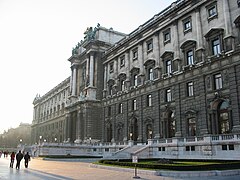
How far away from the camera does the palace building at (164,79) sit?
37125mm

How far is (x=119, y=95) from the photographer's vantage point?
5978cm

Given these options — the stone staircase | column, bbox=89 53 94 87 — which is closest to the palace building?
column, bbox=89 53 94 87

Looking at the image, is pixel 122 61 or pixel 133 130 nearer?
pixel 133 130

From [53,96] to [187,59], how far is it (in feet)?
255

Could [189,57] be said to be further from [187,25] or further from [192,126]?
[192,126]

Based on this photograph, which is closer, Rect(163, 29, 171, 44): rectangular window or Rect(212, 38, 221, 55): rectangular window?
Rect(212, 38, 221, 55): rectangular window

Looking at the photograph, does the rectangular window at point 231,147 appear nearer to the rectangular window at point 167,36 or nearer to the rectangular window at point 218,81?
the rectangular window at point 218,81

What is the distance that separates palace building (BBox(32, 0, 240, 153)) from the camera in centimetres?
3712

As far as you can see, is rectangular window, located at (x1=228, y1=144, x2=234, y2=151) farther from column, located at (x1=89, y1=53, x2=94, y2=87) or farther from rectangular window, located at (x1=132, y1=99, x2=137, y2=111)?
column, located at (x1=89, y1=53, x2=94, y2=87)

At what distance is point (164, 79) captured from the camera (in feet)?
154

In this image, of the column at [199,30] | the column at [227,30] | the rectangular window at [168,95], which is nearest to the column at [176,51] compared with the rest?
the rectangular window at [168,95]

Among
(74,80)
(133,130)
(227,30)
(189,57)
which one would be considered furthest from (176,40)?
(74,80)

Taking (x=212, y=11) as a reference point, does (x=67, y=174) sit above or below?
below

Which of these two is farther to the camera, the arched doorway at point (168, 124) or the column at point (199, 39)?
the arched doorway at point (168, 124)
